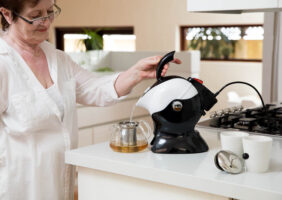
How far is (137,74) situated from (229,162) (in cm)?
59

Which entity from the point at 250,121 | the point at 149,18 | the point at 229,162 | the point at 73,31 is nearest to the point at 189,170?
the point at 229,162

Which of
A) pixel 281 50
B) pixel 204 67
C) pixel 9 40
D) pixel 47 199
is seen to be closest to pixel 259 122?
pixel 47 199

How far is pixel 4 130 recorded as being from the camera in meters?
1.55

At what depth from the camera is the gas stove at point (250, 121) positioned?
161 centimetres

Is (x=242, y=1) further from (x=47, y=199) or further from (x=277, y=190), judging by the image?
(x=47, y=199)

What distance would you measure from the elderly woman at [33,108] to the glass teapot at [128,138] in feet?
0.89

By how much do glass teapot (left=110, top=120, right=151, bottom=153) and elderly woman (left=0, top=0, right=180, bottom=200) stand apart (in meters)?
0.27

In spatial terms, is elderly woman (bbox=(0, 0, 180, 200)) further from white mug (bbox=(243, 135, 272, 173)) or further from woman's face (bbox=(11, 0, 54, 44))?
white mug (bbox=(243, 135, 272, 173))

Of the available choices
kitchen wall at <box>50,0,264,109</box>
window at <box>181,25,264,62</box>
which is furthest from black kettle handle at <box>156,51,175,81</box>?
window at <box>181,25,264,62</box>

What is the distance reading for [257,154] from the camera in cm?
119

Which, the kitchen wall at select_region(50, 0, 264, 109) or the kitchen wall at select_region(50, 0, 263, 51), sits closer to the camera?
the kitchen wall at select_region(50, 0, 264, 109)

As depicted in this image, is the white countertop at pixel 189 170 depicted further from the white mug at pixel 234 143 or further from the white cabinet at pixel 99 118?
the white cabinet at pixel 99 118

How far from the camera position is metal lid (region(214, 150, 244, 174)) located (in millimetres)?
1176

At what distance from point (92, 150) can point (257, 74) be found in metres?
5.28
